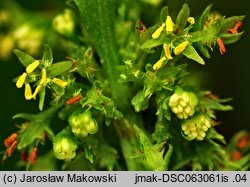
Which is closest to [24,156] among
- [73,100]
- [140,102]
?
[73,100]

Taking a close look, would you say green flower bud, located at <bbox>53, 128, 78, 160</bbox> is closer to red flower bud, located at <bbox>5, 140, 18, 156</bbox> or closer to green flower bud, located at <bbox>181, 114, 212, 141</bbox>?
red flower bud, located at <bbox>5, 140, 18, 156</bbox>

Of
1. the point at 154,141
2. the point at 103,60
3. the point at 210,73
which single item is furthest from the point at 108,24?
the point at 210,73

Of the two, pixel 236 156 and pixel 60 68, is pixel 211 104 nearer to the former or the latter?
pixel 236 156

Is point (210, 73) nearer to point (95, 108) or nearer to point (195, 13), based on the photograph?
point (195, 13)

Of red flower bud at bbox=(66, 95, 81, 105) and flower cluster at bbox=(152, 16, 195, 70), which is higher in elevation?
flower cluster at bbox=(152, 16, 195, 70)

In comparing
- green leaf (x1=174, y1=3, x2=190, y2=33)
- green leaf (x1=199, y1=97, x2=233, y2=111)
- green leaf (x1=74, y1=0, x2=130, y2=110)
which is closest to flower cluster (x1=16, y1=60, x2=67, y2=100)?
green leaf (x1=74, y1=0, x2=130, y2=110)

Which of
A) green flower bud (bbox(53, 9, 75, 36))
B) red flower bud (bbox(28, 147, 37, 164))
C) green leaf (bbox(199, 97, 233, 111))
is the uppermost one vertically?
green flower bud (bbox(53, 9, 75, 36))

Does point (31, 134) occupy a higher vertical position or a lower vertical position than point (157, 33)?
lower
